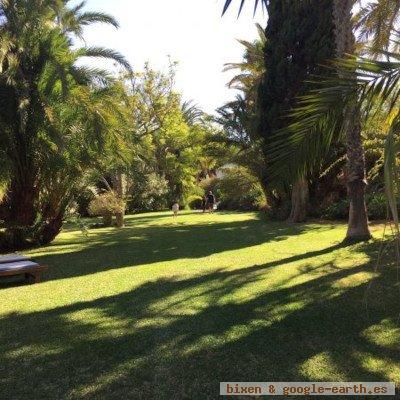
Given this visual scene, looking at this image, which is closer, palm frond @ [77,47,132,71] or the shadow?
the shadow

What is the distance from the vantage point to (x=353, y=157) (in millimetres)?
10484

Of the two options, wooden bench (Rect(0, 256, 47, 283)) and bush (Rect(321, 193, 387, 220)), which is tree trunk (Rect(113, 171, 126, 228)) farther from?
wooden bench (Rect(0, 256, 47, 283))

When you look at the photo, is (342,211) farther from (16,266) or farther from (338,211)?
(16,266)

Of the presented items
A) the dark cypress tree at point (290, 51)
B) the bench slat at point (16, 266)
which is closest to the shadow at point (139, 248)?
the bench slat at point (16, 266)

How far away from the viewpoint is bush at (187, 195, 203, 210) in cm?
3694

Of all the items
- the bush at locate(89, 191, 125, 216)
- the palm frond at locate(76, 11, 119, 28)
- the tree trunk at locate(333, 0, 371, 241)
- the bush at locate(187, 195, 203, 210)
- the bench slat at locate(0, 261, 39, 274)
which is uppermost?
the palm frond at locate(76, 11, 119, 28)

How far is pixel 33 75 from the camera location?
12336 mm

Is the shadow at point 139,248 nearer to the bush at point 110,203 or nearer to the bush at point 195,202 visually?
the bush at point 110,203

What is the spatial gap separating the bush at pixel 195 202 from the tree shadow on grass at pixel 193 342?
3001cm

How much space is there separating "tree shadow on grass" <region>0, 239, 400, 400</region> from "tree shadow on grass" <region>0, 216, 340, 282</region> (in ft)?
9.75

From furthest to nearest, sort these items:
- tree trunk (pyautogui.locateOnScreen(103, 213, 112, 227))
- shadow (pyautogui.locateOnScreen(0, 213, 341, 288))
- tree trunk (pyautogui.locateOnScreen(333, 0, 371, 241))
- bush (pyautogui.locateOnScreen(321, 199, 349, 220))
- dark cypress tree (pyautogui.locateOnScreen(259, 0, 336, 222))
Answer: tree trunk (pyautogui.locateOnScreen(103, 213, 112, 227)) < bush (pyautogui.locateOnScreen(321, 199, 349, 220)) < dark cypress tree (pyautogui.locateOnScreen(259, 0, 336, 222)) < tree trunk (pyautogui.locateOnScreen(333, 0, 371, 241)) < shadow (pyautogui.locateOnScreen(0, 213, 341, 288))

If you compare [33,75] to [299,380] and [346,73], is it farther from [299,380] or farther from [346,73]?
[299,380]

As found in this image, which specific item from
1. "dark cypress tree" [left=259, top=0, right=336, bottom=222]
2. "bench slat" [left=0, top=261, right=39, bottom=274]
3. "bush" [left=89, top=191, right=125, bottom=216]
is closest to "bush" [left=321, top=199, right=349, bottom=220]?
"dark cypress tree" [left=259, top=0, right=336, bottom=222]

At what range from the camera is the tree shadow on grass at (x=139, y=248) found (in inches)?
379
